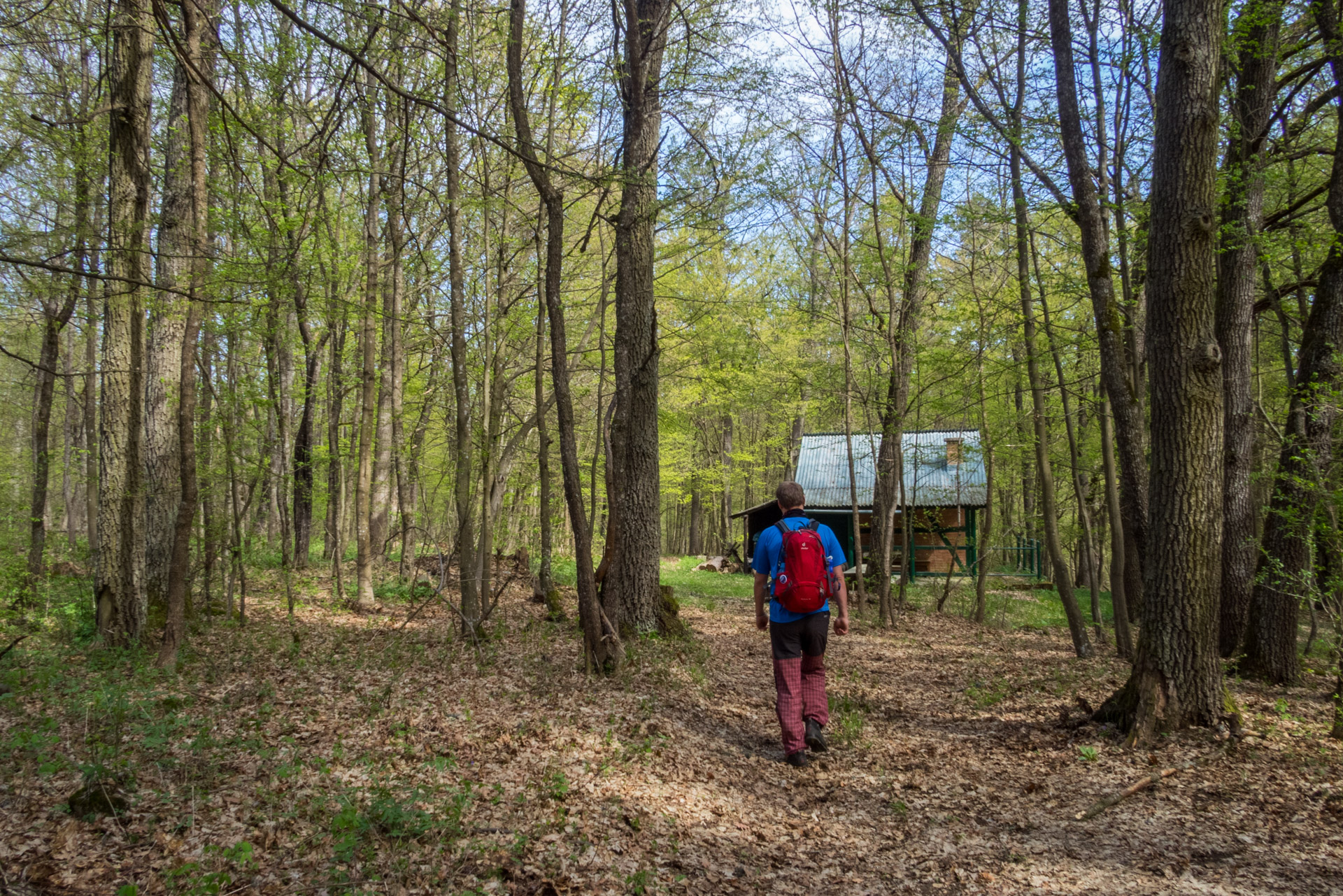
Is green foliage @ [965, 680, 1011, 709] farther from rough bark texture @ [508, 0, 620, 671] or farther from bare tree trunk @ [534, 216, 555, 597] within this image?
bare tree trunk @ [534, 216, 555, 597]

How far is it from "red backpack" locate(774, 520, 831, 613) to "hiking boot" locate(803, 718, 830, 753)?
898 millimetres

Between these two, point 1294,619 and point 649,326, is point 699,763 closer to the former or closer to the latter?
point 649,326

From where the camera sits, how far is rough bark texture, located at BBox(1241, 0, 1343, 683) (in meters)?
6.73

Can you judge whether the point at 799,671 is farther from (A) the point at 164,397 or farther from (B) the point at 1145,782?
(A) the point at 164,397

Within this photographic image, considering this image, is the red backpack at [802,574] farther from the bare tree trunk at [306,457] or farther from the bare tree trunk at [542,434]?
the bare tree trunk at [306,457]

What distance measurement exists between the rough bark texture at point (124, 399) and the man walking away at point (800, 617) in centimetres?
688

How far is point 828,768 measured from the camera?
5.37 meters

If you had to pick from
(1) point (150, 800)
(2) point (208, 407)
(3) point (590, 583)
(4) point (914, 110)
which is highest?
(4) point (914, 110)

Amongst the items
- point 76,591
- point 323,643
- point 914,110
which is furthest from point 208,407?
point 914,110

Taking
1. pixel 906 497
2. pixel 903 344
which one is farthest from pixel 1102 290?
pixel 906 497

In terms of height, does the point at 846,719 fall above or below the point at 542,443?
below

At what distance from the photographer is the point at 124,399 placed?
7996 mm

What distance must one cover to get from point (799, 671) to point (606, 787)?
176 cm

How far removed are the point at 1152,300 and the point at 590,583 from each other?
5266 millimetres
